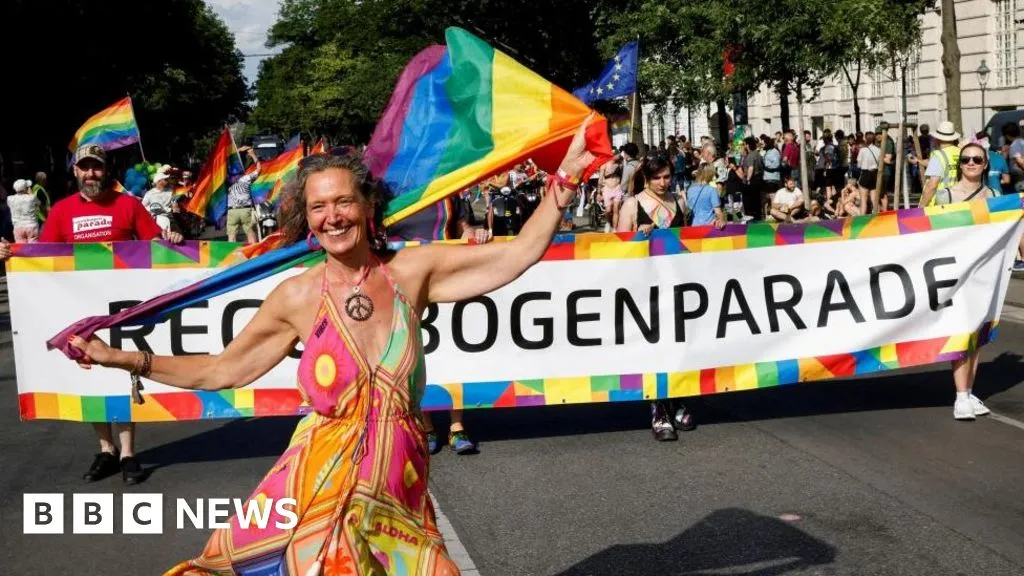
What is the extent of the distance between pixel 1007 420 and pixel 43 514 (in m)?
5.75

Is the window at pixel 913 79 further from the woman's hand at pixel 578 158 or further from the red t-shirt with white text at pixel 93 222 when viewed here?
the woman's hand at pixel 578 158

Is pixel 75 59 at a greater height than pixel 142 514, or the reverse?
pixel 75 59

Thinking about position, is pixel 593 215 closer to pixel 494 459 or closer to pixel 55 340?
pixel 494 459

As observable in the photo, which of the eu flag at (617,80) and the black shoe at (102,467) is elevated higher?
the eu flag at (617,80)

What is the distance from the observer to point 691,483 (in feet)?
25.0

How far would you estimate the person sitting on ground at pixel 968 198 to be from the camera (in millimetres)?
9000

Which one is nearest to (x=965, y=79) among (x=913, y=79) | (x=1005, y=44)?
(x=1005, y=44)

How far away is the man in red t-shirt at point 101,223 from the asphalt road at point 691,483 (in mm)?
173

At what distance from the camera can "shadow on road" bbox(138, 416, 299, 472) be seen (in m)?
8.82

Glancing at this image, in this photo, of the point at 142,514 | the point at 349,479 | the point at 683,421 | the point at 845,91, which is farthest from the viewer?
the point at 845,91

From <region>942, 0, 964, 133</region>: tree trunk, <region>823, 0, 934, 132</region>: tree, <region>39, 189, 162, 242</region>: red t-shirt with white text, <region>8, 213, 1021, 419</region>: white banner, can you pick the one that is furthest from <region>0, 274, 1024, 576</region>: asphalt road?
<region>823, 0, 934, 132</region>: tree

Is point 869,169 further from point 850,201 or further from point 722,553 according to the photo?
point 722,553

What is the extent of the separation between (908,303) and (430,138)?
16.8ft

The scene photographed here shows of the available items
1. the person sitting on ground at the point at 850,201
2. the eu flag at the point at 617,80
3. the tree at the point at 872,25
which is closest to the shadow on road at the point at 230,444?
the eu flag at the point at 617,80
